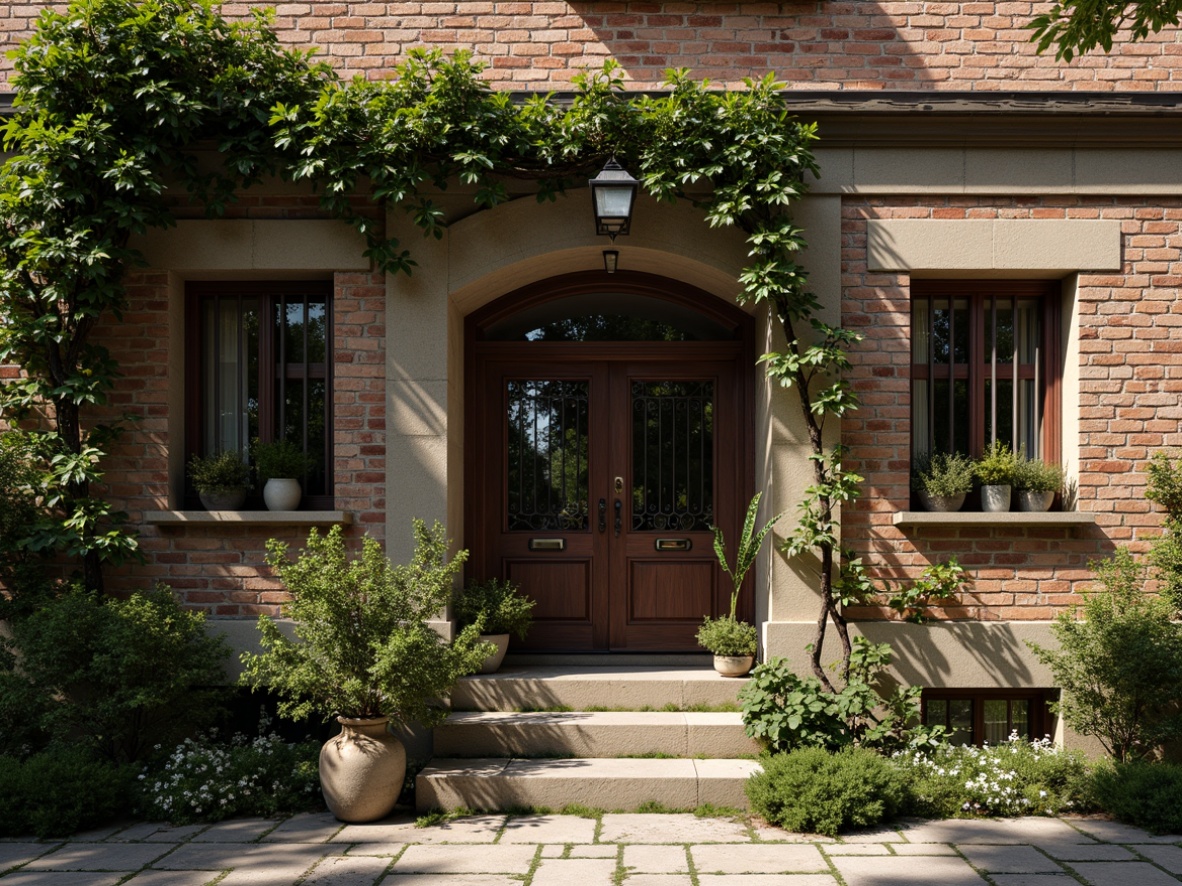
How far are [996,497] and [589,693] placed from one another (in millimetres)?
3031

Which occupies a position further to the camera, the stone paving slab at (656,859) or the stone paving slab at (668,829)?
the stone paving slab at (668,829)

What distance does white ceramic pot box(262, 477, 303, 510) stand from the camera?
6848 millimetres

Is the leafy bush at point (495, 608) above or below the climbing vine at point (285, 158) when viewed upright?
below

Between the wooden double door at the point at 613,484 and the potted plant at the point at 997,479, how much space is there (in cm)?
167

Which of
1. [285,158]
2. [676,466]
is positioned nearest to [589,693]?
[676,466]

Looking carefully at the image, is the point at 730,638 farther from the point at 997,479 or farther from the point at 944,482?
the point at 997,479

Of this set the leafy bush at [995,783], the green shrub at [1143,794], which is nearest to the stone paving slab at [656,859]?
the leafy bush at [995,783]

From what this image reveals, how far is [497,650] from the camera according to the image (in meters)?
6.92

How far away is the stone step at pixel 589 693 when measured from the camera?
665 cm

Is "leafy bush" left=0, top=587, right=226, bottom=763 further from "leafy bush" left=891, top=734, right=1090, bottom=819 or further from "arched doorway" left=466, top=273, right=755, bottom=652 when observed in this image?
"leafy bush" left=891, top=734, right=1090, bottom=819

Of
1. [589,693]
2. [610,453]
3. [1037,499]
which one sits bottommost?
[589,693]

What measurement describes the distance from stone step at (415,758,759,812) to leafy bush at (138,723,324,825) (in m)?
0.75

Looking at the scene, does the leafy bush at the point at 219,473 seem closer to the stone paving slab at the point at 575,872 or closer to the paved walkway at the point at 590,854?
A: the paved walkway at the point at 590,854

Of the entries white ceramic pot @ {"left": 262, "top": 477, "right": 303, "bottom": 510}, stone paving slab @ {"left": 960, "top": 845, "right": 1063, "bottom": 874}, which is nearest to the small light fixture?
→ white ceramic pot @ {"left": 262, "top": 477, "right": 303, "bottom": 510}
